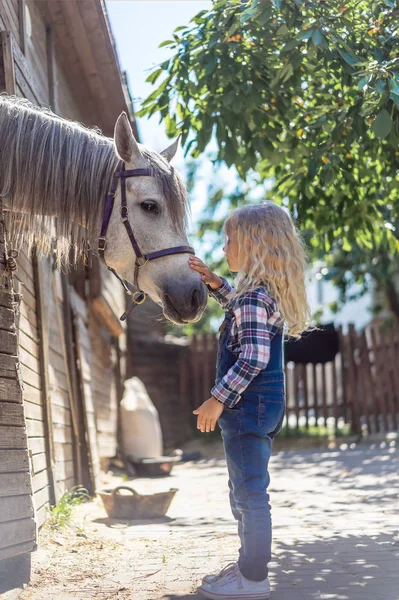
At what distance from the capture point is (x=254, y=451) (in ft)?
9.17

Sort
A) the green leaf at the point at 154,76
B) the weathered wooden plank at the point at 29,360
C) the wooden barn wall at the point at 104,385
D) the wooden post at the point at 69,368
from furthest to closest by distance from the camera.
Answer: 1. the wooden barn wall at the point at 104,385
2. the wooden post at the point at 69,368
3. the green leaf at the point at 154,76
4. the weathered wooden plank at the point at 29,360

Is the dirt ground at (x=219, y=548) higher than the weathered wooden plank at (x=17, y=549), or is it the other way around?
the weathered wooden plank at (x=17, y=549)

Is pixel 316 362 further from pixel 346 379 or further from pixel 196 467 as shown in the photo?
pixel 196 467

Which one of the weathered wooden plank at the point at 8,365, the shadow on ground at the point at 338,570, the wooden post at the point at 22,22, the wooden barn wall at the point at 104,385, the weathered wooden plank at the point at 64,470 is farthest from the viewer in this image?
the wooden barn wall at the point at 104,385

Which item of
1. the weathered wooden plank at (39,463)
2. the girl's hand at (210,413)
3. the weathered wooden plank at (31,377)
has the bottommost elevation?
the weathered wooden plank at (39,463)

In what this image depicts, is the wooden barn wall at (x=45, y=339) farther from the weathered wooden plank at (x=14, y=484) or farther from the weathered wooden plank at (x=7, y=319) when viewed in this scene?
the weathered wooden plank at (x=7, y=319)

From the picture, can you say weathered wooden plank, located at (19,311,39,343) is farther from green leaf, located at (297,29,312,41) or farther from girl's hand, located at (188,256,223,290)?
green leaf, located at (297,29,312,41)

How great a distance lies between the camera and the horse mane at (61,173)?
3.31 metres

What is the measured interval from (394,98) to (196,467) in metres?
7.24

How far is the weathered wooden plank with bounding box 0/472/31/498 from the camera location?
10.1 ft

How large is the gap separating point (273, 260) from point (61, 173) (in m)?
1.11

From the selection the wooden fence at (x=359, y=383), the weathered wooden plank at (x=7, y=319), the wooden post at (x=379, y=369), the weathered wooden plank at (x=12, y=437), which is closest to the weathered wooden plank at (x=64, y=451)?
the weathered wooden plank at (x=12, y=437)

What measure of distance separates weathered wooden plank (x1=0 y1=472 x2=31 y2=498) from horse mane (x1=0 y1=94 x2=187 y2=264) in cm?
110

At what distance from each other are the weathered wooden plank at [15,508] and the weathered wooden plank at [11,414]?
332 millimetres
